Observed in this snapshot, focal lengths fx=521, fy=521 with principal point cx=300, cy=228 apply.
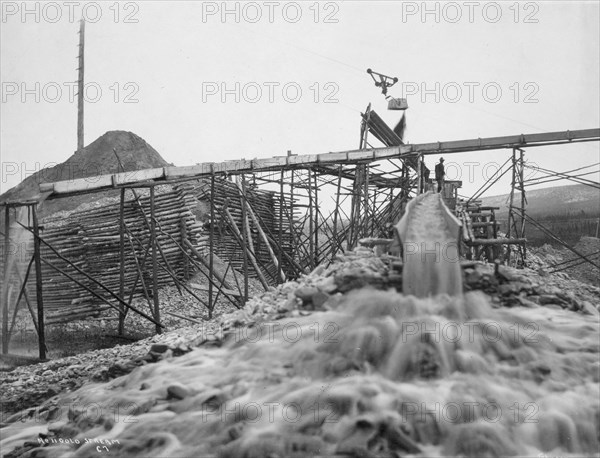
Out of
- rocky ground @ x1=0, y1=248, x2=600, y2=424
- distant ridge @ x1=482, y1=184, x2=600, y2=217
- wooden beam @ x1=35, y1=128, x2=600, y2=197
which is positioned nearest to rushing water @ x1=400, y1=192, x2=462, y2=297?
rocky ground @ x1=0, y1=248, x2=600, y2=424

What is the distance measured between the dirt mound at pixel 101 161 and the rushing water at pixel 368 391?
2640cm

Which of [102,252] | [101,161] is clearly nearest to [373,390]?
[102,252]

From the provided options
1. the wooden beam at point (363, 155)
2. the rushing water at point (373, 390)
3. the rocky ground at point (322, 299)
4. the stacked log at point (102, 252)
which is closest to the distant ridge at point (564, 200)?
the wooden beam at point (363, 155)

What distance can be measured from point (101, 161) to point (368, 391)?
96.2 feet

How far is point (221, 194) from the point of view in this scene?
67.4 ft

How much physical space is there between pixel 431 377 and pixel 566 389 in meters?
1.30

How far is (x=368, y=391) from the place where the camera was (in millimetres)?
4953

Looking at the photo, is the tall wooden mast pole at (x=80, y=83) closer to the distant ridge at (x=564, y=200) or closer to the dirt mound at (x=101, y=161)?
the dirt mound at (x=101, y=161)

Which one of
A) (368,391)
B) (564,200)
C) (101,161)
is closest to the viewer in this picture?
(368,391)

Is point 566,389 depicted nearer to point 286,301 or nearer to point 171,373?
point 286,301

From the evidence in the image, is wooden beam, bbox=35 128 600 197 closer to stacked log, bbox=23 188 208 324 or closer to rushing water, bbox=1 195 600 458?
stacked log, bbox=23 188 208 324

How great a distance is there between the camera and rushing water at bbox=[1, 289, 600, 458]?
4.51 meters

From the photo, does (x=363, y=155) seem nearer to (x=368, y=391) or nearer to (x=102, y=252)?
(x=368, y=391)

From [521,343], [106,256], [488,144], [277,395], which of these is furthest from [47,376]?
[488,144]
